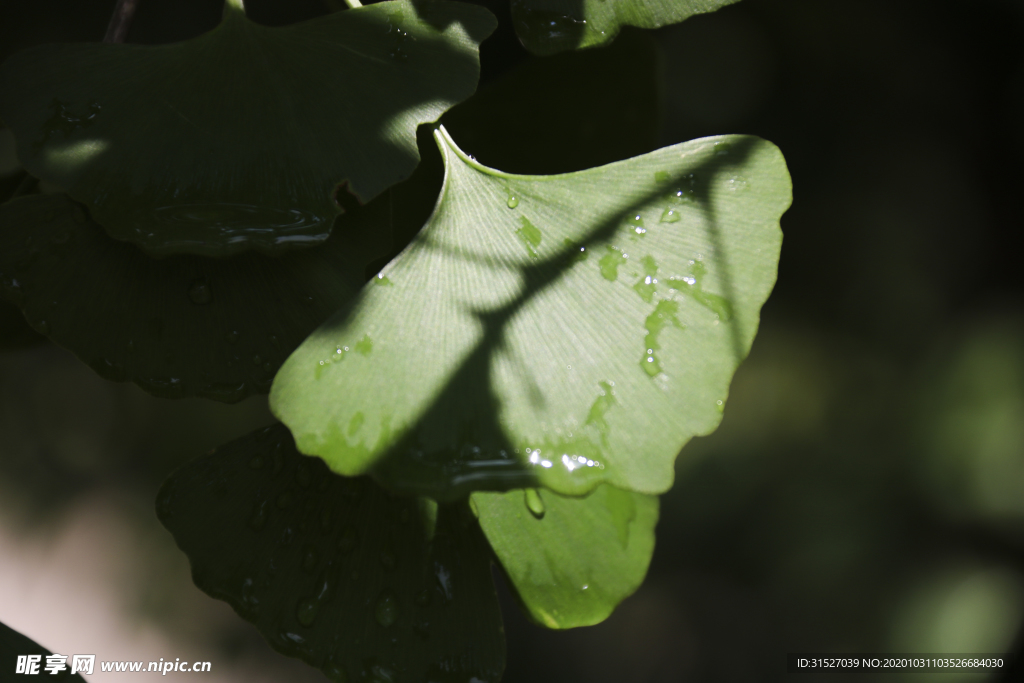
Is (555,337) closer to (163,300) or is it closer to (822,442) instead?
(163,300)

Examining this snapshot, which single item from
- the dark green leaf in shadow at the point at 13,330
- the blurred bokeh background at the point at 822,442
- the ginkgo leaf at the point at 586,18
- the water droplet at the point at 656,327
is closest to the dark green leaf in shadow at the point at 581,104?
the ginkgo leaf at the point at 586,18

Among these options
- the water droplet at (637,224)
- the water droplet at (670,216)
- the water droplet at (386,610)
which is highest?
the water droplet at (670,216)

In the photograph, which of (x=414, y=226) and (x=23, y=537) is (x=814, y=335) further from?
(x=23, y=537)

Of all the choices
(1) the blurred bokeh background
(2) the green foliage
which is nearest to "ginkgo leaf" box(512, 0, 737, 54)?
(2) the green foliage

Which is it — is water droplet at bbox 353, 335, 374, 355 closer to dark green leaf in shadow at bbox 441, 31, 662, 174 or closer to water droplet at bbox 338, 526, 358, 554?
water droplet at bbox 338, 526, 358, 554

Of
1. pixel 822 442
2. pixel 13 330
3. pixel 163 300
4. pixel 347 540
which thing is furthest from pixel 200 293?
pixel 822 442

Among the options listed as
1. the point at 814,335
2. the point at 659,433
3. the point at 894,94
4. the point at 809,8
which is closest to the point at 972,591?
the point at 814,335

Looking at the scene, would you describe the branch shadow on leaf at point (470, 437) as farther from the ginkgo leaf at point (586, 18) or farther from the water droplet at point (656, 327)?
the ginkgo leaf at point (586, 18)
